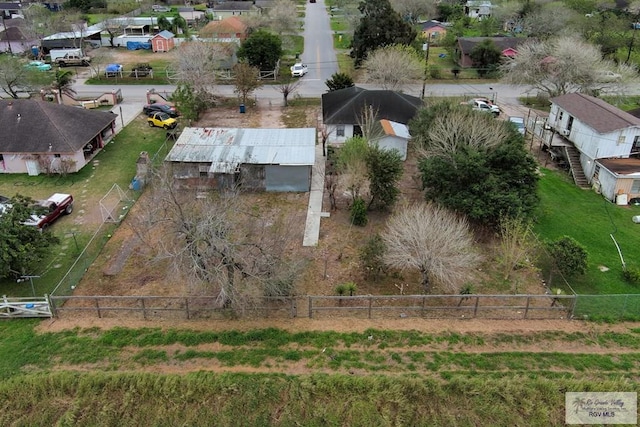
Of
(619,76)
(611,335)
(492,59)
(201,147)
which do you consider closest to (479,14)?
(492,59)

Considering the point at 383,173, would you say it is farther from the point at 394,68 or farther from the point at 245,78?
the point at 245,78

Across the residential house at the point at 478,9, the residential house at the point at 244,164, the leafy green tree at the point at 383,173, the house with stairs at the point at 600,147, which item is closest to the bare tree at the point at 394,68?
the house with stairs at the point at 600,147

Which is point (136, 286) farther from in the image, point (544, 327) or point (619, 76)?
point (619, 76)

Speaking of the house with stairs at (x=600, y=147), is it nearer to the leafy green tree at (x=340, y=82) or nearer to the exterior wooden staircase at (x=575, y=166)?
the exterior wooden staircase at (x=575, y=166)

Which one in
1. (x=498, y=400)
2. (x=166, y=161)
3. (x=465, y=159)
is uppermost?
(x=465, y=159)

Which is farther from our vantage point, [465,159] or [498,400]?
[465,159]

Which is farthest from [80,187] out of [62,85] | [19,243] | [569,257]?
[569,257]

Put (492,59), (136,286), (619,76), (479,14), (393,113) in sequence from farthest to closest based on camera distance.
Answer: (479,14) → (492,59) → (619,76) → (393,113) → (136,286)
